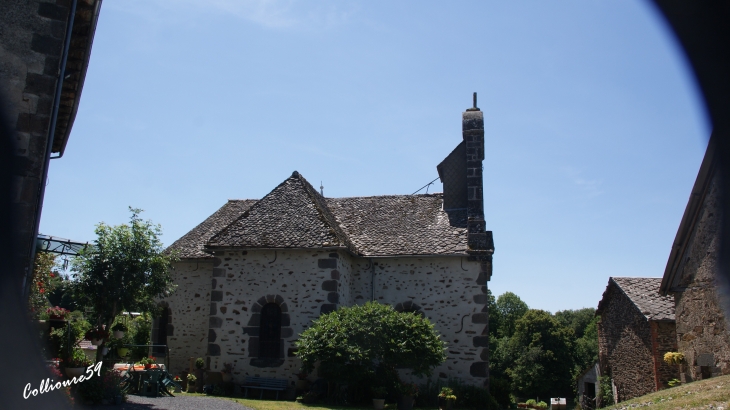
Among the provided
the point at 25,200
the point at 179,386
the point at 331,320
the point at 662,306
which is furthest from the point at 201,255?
the point at 662,306

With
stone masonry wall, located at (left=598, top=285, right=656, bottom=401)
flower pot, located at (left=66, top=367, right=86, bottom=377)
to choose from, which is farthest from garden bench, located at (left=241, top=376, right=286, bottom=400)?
stone masonry wall, located at (left=598, top=285, right=656, bottom=401)

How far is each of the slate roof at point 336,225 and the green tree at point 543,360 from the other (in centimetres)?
3248

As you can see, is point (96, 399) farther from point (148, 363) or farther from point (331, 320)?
point (331, 320)

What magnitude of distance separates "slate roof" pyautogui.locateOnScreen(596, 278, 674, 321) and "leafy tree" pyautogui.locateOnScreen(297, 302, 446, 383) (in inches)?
403

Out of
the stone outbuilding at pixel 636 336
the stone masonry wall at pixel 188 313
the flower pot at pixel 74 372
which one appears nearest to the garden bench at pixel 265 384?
the stone masonry wall at pixel 188 313

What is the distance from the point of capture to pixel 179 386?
15.5 metres

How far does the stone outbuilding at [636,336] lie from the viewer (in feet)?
64.7

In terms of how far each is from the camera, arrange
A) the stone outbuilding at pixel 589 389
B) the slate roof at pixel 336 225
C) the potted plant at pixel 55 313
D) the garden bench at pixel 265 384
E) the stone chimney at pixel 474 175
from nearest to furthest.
→ the potted plant at pixel 55 313 → the garden bench at pixel 265 384 → the slate roof at pixel 336 225 → the stone chimney at pixel 474 175 → the stone outbuilding at pixel 589 389

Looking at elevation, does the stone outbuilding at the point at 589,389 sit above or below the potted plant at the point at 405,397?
below

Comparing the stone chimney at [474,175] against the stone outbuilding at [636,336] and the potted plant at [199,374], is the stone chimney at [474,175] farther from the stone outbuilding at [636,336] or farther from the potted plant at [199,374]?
the potted plant at [199,374]

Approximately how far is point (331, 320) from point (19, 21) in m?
9.89

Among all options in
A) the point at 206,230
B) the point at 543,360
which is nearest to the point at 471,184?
the point at 206,230

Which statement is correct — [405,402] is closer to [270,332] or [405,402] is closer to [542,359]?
[270,332]

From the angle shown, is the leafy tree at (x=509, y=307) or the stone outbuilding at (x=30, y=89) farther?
the leafy tree at (x=509, y=307)
